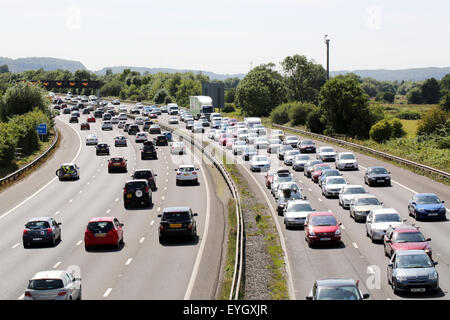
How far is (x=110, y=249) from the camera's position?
32.3 m

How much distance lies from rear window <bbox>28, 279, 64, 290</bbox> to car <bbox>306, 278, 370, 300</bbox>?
7348 mm

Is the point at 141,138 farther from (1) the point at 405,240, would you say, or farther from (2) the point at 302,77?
(2) the point at 302,77

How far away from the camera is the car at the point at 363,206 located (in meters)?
36.4

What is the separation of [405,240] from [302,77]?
160 metres

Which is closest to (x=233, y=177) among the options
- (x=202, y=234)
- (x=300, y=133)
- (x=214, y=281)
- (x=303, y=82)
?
(x=202, y=234)

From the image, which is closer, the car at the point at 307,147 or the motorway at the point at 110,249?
the motorway at the point at 110,249

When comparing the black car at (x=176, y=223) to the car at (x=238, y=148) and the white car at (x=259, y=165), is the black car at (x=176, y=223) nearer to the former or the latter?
the white car at (x=259, y=165)

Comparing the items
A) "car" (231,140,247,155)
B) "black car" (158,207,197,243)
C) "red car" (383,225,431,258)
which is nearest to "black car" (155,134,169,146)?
"car" (231,140,247,155)

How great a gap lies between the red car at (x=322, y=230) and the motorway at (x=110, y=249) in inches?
171

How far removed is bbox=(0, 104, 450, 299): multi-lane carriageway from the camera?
2456 cm

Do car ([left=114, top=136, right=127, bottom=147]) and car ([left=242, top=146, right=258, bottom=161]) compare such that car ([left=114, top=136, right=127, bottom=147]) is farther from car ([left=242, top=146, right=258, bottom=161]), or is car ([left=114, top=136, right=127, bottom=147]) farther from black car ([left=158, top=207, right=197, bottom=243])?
black car ([left=158, top=207, right=197, bottom=243])

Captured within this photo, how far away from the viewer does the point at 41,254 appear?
31.6 metres

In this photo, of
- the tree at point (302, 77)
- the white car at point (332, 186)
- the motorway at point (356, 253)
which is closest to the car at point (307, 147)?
the motorway at point (356, 253)
